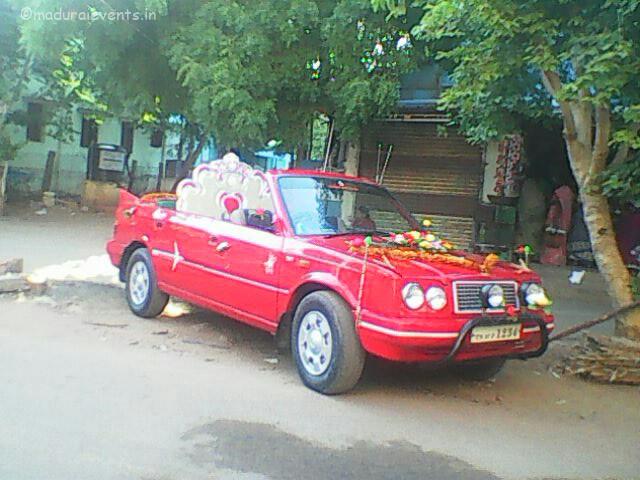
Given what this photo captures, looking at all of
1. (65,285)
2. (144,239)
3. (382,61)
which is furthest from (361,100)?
(65,285)

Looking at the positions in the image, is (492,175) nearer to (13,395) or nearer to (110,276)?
(110,276)

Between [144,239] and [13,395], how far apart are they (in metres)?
2.89

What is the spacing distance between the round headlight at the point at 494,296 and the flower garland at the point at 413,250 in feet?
0.71

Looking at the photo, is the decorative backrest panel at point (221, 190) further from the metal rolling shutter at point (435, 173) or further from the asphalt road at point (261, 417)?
the metal rolling shutter at point (435, 173)

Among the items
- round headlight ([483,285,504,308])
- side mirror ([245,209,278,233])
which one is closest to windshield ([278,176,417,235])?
side mirror ([245,209,278,233])

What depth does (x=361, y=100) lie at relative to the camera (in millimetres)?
10031

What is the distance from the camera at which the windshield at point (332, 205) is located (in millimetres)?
5777

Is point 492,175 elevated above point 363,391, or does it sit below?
above

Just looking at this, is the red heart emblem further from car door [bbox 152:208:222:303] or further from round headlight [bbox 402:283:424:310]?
round headlight [bbox 402:283:424:310]

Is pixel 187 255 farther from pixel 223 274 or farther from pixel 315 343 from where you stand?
pixel 315 343

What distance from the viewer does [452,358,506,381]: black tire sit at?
570 centimetres

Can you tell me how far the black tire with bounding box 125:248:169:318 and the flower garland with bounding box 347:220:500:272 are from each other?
2594mm

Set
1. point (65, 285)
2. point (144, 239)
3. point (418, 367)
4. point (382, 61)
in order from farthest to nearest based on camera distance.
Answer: point (382, 61) < point (65, 285) < point (144, 239) < point (418, 367)

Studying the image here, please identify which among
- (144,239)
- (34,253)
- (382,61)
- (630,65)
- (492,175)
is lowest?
(34,253)
